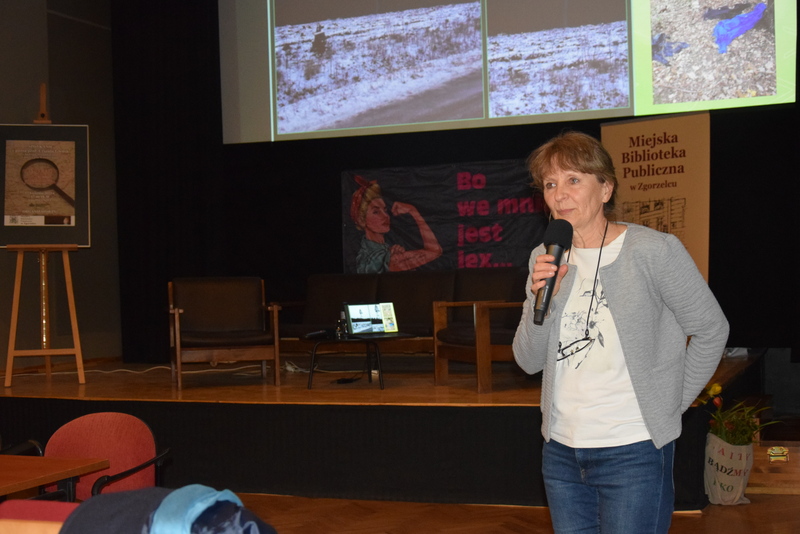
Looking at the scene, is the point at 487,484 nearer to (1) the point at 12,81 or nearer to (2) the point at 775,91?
(2) the point at 775,91

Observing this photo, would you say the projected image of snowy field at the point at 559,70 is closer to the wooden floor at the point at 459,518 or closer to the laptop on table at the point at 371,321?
the laptop on table at the point at 371,321

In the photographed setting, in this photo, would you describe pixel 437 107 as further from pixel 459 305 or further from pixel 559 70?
pixel 459 305

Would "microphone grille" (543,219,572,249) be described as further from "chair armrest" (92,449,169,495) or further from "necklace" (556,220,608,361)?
"chair armrest" (92,449,169,495)

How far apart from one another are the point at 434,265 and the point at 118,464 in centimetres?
492

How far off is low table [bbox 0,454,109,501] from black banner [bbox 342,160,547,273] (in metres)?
5.16

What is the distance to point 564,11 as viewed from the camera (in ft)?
20.5

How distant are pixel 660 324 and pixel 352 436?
291 centimetres

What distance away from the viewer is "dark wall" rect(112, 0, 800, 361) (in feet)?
24.5

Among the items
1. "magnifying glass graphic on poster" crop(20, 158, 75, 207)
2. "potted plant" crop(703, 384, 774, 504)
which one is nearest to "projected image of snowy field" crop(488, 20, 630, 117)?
"potted plant" crop(703, 384, 774, 504)

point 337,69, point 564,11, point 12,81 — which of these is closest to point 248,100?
point 337,69

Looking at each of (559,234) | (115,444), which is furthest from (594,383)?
(115,444)

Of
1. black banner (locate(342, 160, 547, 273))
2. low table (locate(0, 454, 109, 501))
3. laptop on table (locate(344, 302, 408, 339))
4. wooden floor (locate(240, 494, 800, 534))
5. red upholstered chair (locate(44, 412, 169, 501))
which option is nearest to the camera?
low table (locate(0, 454, 109, 501))

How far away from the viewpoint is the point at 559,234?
63.0 inches

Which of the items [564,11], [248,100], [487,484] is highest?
[564,11]
